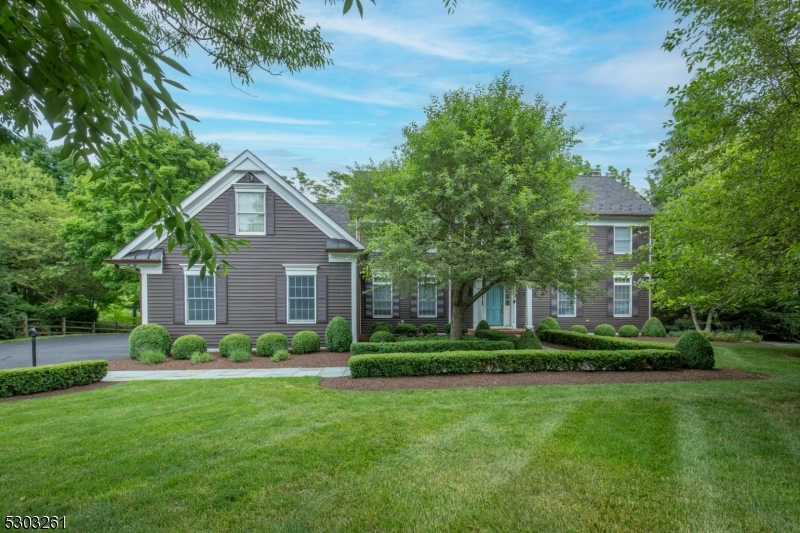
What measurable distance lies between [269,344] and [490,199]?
771 centimetres

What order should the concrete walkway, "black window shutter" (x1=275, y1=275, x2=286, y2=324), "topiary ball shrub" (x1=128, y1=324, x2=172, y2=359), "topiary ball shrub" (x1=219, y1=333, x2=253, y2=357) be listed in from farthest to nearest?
"black window shutter" (x1=275, y1=275, x2=286, y2=324)
"topiary ball shrub" (x1=219, y1=333, x2=253, y2=357)
"topiary ball shrub" (x1=128, y1=324, x2=172, y2=359)
the concrete walkway

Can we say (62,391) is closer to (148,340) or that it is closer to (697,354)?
(148,340)

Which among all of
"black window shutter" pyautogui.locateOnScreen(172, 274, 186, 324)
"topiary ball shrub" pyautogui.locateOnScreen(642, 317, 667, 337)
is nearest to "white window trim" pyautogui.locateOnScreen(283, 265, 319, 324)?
"black window shutter" pyautogui.locateOnScreen(172, 274, 186, 324)

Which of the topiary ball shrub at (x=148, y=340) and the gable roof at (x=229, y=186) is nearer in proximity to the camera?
the topiary ball shrub at (x=148, y=340)

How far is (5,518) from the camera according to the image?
10.4 feet

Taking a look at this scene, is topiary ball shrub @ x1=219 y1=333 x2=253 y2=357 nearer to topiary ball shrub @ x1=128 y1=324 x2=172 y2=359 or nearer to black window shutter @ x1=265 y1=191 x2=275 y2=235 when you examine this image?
topiary ball shrub @ x1=128 y1=324 x2=172 y2=359

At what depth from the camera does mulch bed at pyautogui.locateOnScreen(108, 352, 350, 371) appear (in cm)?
1083

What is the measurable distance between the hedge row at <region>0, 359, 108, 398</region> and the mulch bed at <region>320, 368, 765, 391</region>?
17.0 feet

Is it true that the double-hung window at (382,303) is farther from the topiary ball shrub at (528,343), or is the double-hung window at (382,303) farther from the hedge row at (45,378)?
the hedge row at (45,378)

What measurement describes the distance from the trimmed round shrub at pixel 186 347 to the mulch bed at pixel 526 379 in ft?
17.6

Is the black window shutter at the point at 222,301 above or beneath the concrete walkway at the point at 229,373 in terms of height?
above

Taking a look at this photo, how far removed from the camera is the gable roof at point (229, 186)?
1284cm

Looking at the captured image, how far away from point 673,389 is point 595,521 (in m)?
5.86

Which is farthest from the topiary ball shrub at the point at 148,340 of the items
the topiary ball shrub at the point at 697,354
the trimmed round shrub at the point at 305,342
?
the topiary ball shrub at the point at 697,354
